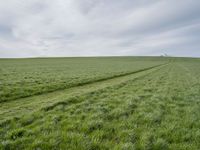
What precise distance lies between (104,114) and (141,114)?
1578 mm

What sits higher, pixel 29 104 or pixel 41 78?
pixel 41 78

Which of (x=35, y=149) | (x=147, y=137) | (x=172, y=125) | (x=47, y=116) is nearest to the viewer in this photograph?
(x=35, y=149)

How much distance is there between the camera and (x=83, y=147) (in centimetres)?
445

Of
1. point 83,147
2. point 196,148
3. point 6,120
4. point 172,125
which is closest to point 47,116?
point 6,120

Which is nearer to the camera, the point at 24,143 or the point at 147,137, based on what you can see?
the point at 24,143

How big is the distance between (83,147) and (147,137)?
6.39ft

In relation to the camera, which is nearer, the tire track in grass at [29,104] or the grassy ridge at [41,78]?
the tire track in grass at [29,104]

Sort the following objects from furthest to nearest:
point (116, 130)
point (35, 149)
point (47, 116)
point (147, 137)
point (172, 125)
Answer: point (47, 116) < point (172, 125) < point (116, 130) < point (147, 137) < point (35, 149)

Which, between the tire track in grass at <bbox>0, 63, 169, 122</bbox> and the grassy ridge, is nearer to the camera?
the tire track in grass at <bbox>0, 63, 169, 122</bbox>

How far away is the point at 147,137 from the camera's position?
16.5 feet

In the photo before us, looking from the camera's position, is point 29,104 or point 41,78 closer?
point 29,104

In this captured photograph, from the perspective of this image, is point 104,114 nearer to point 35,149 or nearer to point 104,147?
point 104,147

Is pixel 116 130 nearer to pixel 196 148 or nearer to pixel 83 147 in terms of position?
pixel 83 147

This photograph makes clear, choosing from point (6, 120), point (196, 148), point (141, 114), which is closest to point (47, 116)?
point (6, 120)
